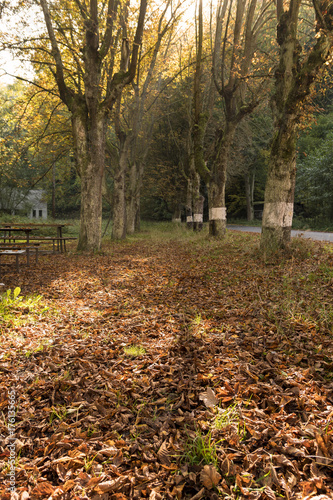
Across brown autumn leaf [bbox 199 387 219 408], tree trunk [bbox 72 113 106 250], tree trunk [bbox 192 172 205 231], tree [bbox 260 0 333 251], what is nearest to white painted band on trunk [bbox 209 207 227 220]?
tree [bbox 260 0 333 251]

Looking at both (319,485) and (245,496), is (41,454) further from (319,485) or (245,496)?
(319,485)

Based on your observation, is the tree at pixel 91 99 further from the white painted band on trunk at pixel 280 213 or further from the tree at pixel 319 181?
the tree at pixel 319 181

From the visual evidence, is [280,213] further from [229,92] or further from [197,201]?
[197,201]

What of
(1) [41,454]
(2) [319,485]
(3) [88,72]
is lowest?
(1) [41,454]

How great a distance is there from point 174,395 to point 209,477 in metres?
0.99

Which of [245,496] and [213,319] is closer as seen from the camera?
[245,496]

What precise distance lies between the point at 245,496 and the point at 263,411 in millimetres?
787

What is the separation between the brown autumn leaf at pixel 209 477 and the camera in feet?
6.49

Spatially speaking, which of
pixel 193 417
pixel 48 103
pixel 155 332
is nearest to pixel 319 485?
pixel 193 417

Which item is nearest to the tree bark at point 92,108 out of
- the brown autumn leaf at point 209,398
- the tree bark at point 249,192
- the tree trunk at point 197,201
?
the tree trunk at point 197,201

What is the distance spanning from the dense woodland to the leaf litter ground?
15.6 feet

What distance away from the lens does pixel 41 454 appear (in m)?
2.29

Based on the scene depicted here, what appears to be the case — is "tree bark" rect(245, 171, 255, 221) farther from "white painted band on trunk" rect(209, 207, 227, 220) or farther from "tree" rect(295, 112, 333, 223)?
"white painted band on trunk" rect(209, 207, 227, 220)

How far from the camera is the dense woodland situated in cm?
843
